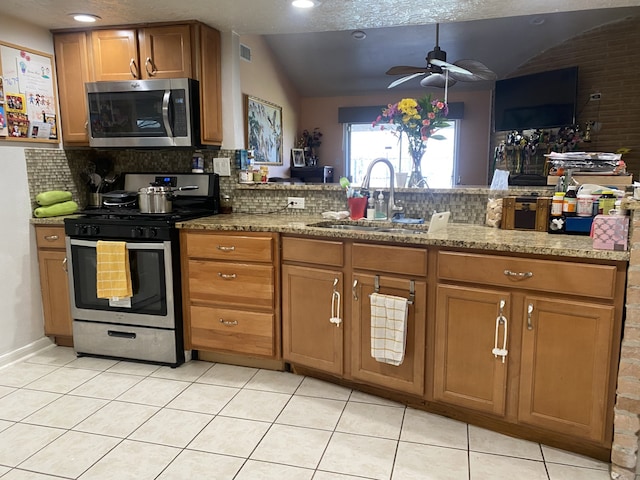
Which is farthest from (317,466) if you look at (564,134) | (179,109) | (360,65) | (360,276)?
(360,65)

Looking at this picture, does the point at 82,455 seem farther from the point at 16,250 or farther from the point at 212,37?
the point at 212,37

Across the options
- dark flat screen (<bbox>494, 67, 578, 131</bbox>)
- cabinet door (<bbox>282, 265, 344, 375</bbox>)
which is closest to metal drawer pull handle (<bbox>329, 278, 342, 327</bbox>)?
cabinet door (<bbox>282, 265, 344, 375</bbox>)

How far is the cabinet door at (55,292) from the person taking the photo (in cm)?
296

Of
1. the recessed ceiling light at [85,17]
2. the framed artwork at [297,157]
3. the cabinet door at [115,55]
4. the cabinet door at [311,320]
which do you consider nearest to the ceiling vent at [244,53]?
the cabinet door at [115,55]

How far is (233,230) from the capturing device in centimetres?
257

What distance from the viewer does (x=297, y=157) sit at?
696 centimetres

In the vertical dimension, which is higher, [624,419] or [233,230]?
[233,230]

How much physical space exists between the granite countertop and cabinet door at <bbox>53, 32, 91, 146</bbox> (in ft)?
3.81

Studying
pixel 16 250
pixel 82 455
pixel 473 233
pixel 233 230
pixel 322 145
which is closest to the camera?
pixel 82 455

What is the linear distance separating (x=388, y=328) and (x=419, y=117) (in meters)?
1.36

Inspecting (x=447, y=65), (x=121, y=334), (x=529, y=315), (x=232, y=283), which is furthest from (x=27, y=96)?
(x=447, y=65)

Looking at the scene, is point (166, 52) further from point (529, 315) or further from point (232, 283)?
point (529, 315)

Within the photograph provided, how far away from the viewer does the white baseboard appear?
2.79 m

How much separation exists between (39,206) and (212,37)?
1598mm
